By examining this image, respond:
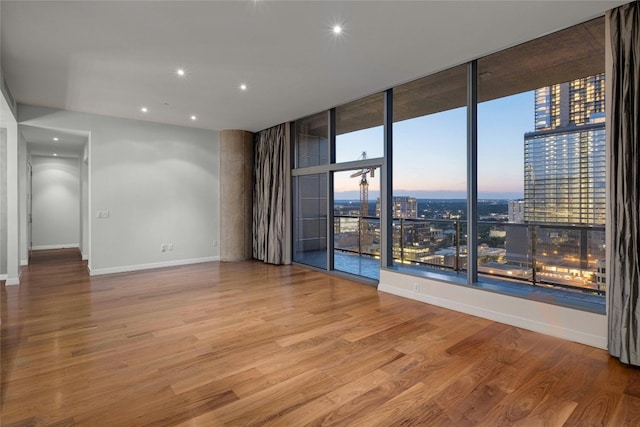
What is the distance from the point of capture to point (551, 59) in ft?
11.3

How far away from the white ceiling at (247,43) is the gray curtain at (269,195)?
1891mm

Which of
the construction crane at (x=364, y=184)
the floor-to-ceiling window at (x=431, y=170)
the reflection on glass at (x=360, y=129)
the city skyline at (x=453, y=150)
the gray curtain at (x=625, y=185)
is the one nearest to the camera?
the gray curtain at (x=625, y=185)

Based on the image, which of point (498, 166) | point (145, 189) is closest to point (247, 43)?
point (498, 166)

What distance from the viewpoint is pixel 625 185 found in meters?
2.57

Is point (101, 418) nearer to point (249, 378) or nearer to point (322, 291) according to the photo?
point (249, 378)

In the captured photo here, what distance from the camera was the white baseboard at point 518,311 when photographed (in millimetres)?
2812

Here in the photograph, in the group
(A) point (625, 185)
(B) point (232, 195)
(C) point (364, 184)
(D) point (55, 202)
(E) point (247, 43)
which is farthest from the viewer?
(D) point (55, 202)

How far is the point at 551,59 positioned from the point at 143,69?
457 centimetres

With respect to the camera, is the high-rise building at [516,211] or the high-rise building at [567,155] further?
the high-rise building at [516,211]

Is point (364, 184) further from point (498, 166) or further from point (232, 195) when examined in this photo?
point (232, 195)

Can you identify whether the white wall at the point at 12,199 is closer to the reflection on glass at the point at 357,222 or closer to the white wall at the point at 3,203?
the white wall at the point at 3,203

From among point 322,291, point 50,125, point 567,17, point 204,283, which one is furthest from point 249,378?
point 50,125

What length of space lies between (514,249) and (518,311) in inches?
36.5

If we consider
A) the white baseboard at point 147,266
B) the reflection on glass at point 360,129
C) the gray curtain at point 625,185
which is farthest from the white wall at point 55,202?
the gray curtain at point 625,185
